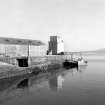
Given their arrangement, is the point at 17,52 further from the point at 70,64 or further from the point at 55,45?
the point at 55,45

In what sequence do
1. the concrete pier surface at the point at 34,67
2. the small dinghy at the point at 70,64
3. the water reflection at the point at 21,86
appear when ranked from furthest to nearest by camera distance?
1. the small dinghy at the point at 70,64
2. the concrete pier surface at the point at 34,67
3. the water reflection at the point at 21,86

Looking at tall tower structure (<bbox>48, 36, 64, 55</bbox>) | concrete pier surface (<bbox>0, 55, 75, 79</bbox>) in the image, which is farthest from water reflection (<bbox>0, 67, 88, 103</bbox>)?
tall tower structure (<bbox>48, 36, 64, 55</bbox>)

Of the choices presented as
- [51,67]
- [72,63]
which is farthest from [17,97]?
[72,63]

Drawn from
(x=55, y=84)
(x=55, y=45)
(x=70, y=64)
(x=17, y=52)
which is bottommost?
(x=55, y=84)

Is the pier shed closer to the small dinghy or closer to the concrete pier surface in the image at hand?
the concrete pier surface

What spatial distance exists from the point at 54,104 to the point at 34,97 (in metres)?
2.67

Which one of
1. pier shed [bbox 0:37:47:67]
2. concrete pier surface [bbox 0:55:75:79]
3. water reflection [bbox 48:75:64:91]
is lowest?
water reflection [bbox 48:75:64:91]

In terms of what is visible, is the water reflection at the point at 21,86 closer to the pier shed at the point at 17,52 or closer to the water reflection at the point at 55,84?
the water reflection at the point at 55,84

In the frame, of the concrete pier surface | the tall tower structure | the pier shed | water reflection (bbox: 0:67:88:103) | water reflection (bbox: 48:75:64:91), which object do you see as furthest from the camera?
the tall tower structure

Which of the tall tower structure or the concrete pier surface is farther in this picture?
the tall tower structure

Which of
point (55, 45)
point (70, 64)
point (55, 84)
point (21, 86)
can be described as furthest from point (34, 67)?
point (55, 45)

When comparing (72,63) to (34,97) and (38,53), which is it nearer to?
(38,53)

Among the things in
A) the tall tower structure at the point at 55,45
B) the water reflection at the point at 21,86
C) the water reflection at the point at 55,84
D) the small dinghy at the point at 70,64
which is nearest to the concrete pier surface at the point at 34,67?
the small dinghy at the point at 70,64

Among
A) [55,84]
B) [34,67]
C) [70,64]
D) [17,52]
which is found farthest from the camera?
[70,64]
